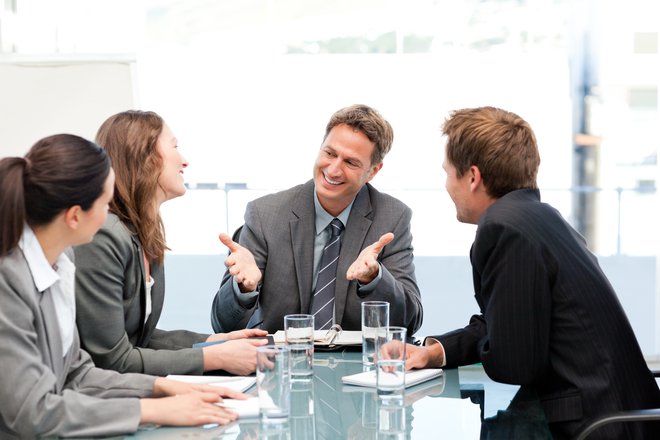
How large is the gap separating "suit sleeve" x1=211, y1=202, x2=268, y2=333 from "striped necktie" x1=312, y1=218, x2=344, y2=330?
22 cm

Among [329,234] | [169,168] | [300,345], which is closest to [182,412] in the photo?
[300,345]

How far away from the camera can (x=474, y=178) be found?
8.09ft

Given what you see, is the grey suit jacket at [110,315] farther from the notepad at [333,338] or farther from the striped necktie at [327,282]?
the striped necktie at [327,282]

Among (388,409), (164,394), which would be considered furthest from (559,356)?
(164,394)

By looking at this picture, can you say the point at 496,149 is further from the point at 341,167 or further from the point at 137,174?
the point at 137,174

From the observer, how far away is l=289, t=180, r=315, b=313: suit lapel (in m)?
3.17

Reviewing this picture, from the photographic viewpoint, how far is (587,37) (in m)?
5.65

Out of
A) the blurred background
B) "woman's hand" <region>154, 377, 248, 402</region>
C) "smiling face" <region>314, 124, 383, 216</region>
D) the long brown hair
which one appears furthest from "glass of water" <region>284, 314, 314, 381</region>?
the blurred background

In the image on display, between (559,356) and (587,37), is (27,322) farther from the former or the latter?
(587,37)

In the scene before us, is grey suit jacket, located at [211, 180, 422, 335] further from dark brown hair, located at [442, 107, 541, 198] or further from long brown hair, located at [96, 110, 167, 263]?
dark brown hair, located at [442, 107, 541, 198]

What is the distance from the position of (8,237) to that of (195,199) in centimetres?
399

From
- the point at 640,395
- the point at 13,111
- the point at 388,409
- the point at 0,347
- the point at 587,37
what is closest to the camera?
the point at 0,347

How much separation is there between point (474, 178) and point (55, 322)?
1.18m

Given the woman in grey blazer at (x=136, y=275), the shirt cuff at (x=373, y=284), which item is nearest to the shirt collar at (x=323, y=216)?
the shirt cuff at (x=373, y=284)
